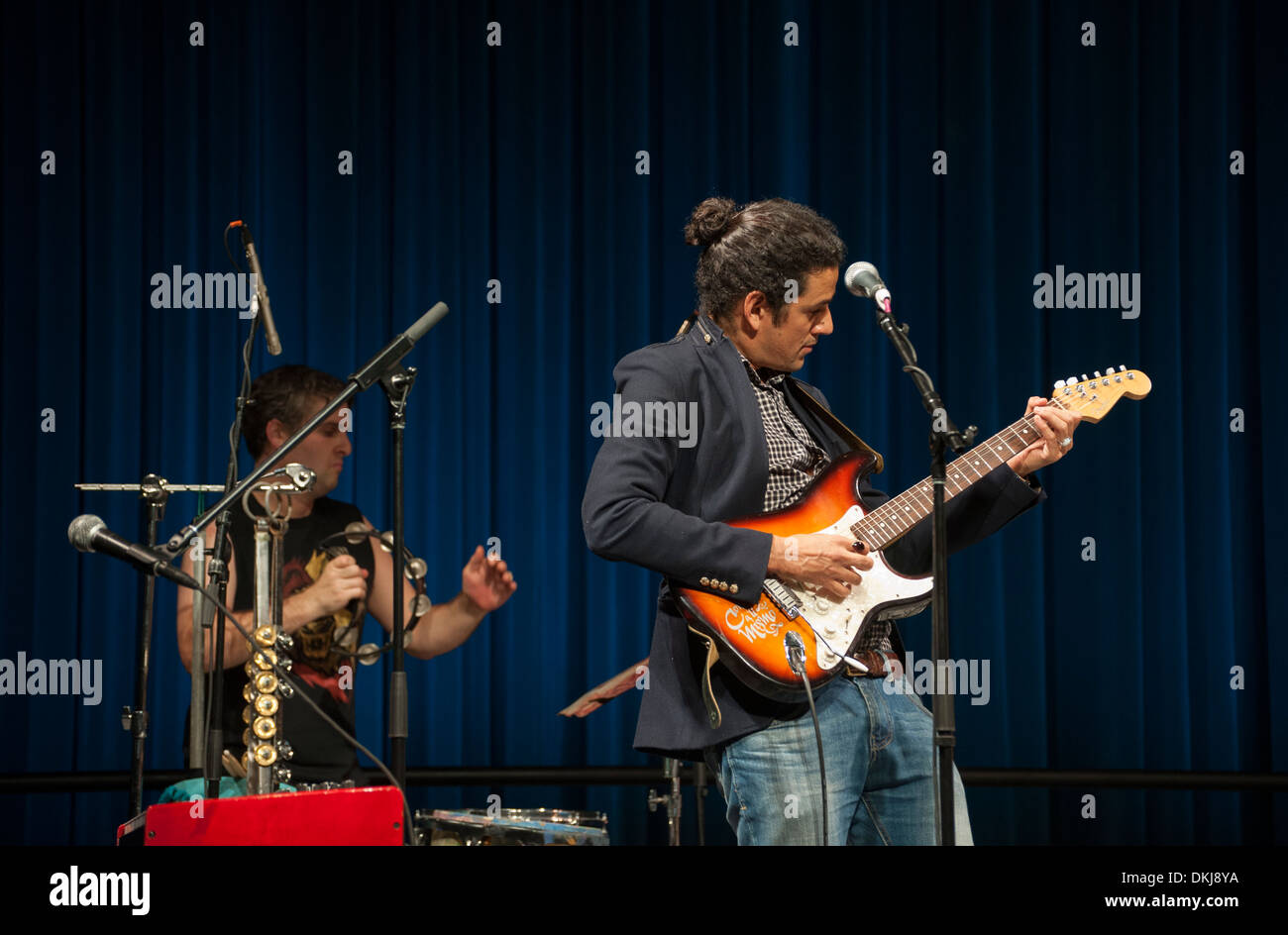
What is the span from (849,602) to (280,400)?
1685 millimetres

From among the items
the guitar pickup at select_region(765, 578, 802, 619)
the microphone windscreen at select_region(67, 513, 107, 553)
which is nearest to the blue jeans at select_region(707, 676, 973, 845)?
the guitar pickup at select_region(765, 578, 802, 619)

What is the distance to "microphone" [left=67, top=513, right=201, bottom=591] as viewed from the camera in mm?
1794

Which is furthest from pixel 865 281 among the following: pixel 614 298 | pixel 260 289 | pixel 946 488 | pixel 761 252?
pixel 614 298

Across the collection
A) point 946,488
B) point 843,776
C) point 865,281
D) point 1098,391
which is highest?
point 865,281

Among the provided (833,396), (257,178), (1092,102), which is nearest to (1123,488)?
(833,396)

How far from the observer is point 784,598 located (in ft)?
6.94

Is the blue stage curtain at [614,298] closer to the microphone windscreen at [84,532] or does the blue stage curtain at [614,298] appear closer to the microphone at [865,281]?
the microphone at [865,281]

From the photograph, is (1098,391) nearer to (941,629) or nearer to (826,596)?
(826,596)

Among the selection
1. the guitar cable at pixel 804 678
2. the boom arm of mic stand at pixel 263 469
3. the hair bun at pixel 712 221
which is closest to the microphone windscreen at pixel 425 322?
the boom arm of mic stand at pixel 263 469

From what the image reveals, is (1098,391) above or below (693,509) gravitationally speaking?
above

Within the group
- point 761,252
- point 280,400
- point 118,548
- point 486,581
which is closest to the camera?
point 118,548

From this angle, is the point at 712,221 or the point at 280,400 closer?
the point at 712,221

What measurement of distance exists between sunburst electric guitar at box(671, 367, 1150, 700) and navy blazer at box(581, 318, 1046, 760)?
0.13 ft

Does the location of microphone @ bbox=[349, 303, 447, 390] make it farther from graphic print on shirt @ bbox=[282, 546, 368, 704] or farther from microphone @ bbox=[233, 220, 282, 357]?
graphic print on shirt @ bbox=[282, 546, 368, 704]
